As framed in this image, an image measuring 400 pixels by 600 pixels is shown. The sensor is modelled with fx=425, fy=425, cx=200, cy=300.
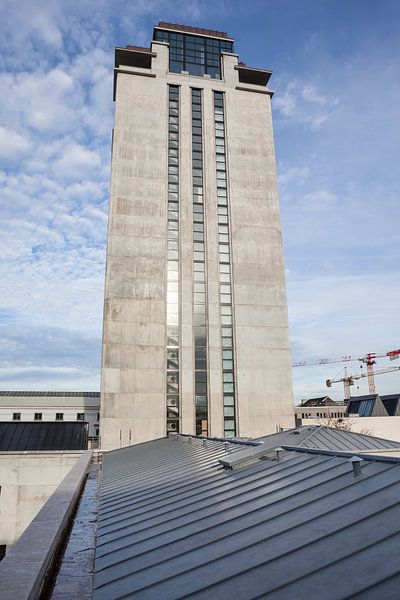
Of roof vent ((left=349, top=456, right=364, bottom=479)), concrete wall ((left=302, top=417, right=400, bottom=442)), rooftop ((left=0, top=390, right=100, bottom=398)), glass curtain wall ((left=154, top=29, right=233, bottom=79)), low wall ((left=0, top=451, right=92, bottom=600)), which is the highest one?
glass curtain wall ((left=154, top=29, right=233, bottom=79))

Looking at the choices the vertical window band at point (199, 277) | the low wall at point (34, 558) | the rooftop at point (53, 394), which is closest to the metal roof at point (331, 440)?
the low wall at point (34, 558)

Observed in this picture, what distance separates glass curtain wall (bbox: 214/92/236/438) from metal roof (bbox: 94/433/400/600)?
3949 centimetres

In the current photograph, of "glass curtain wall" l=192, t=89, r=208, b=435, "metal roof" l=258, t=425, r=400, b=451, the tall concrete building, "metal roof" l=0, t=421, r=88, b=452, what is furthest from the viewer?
"glass curtain wall" l=192, t=89, r=208, b=435

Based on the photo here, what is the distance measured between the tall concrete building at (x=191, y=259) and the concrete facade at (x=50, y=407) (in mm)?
19241

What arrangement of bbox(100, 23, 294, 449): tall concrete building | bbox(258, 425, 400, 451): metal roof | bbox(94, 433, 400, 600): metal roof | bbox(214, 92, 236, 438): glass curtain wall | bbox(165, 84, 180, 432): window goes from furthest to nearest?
1. bbox(214, 92, 236, 438): glass curtain wall
2. bbox(165, 84, 180, 432): window
3. bbox(100, 23, 294, 449): tall concrete building
4. bbox(258, 425, 400, 451): metal roof
5. bbox(94, 433, 400, 600): metal roof

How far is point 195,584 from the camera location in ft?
16.9

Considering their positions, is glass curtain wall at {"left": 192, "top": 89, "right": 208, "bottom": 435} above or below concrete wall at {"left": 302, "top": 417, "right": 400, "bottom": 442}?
above

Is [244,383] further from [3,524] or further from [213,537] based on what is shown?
[213,537]

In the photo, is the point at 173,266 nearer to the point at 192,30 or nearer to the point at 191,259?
the point at 191,259

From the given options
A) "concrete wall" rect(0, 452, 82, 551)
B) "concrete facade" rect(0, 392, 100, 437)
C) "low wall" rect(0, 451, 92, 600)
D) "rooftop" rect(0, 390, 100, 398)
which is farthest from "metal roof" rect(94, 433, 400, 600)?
"rooftop" rect(0, 390, 100, 398)

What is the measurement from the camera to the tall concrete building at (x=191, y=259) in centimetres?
4753

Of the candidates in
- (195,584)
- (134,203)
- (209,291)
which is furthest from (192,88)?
(195,584)

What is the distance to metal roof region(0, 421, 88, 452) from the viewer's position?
3509 cm

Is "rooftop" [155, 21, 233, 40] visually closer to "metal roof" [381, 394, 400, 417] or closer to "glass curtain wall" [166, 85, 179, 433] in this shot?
"glass curtain wall" [166, 85, 179, 433]
